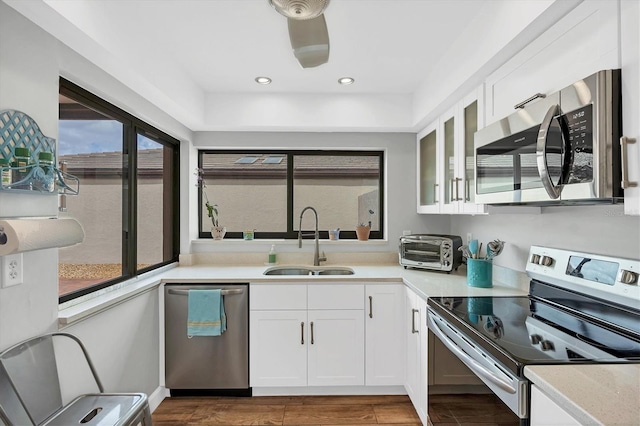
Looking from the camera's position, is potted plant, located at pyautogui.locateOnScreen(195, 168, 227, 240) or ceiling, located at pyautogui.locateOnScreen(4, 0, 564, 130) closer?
ceiling, located at pyautogui.locateOnScreen(4, 0, 564, 130)

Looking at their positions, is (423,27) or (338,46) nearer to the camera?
(423,27)

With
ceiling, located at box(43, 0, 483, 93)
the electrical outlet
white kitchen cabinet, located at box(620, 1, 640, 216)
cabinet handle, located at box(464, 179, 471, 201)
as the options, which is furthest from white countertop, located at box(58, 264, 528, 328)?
ceiling, located at box(43, 0, 483, 93)

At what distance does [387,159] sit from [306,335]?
1707 millimetres

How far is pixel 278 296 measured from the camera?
104 inches

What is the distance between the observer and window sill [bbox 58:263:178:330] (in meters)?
1.65

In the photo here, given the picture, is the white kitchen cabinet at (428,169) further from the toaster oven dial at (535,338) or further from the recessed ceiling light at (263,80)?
the toaster oven dial at (535,338)

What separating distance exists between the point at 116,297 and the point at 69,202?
564 millimetres

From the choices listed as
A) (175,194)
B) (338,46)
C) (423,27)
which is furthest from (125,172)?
A: (423,27)

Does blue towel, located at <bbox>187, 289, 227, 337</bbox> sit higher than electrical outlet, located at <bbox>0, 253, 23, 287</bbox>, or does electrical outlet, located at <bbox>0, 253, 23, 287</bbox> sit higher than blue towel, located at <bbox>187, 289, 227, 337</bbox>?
electrical outlet, located at <bbox>0, 253, 23, 287</bbox>

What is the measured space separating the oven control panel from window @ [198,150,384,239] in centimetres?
176

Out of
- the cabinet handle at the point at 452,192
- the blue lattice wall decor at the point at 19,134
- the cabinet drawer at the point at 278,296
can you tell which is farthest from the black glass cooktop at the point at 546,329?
the blue lattice wall decor at the point at 19,134

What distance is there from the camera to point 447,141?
260cm

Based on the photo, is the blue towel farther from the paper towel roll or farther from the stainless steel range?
the stainless steel range

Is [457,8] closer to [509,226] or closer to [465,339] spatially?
[509,226]
